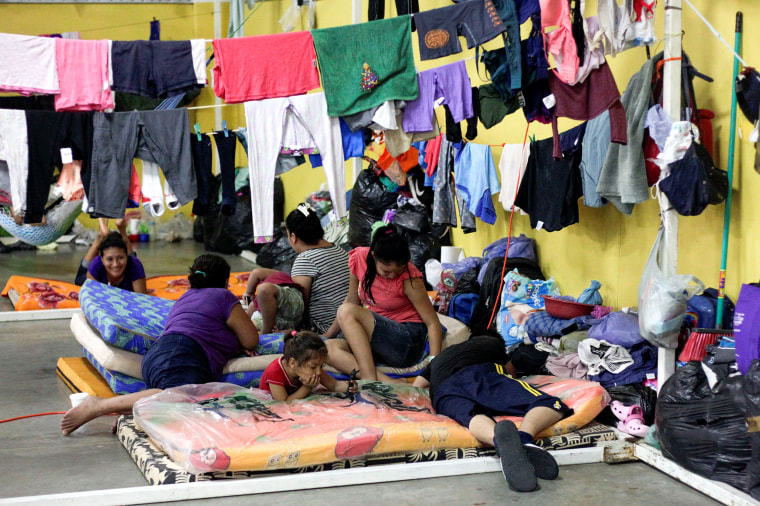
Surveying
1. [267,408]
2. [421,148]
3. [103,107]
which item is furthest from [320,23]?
[267,408]

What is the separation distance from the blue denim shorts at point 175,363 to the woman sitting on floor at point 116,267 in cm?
173

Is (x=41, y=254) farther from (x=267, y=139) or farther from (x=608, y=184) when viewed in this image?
(x=608, y=184)

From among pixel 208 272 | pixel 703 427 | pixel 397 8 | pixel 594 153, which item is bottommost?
pixel 703 427

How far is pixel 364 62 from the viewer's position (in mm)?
5043

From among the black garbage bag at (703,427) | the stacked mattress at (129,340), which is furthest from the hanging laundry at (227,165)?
the black garbage bag at (703,427)

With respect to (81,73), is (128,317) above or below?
below

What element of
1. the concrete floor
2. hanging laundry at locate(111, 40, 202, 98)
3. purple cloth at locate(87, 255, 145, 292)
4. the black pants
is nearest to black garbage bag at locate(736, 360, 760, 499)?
the concrete floor

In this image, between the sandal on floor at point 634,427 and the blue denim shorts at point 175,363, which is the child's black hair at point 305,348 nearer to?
the blue denim shorts at point 175,363

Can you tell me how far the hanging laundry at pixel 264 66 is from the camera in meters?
5.21

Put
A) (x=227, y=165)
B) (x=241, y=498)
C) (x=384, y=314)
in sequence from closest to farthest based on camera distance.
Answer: (x=241, y=498)
(x=384, y=314)
(x=227, y=165)

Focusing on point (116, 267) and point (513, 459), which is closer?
point (513, 459)

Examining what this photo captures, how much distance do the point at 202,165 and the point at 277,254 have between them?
386 cm

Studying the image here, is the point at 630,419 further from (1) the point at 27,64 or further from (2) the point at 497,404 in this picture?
(1) the point at 27,64

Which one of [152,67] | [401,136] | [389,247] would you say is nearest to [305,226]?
[389,247]
